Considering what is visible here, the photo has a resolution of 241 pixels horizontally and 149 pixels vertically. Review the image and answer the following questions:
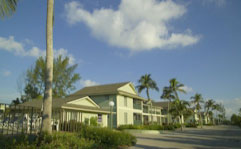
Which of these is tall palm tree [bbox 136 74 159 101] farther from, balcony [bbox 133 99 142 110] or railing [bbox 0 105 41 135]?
railing [bbox 0 105 41 135]

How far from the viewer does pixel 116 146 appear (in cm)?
972

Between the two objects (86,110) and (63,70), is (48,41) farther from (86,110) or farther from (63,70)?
(63,70)

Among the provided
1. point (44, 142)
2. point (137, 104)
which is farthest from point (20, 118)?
point (137, 104)

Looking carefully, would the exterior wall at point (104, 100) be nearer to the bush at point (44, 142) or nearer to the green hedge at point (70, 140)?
the green hedge at point (70, 140)

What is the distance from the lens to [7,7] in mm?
7301

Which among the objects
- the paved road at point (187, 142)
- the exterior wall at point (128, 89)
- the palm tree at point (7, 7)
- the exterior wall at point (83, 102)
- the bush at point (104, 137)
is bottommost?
the paved road at point (187, 142)

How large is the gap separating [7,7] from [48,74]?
335 centimetres

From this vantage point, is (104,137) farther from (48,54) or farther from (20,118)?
(20,118)

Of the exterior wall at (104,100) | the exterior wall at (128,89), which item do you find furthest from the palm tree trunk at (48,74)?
the exterior wall at (128,89)

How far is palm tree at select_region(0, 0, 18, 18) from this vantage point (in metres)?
7.12

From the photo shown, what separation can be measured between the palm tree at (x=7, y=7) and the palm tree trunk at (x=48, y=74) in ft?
8.01

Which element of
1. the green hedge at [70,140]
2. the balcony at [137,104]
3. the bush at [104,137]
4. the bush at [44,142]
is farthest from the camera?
the balcony at [137,104]

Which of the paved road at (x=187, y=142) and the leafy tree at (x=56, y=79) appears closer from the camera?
the paved road at (x=187, y=142)

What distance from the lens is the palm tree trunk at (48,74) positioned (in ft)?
28.9
